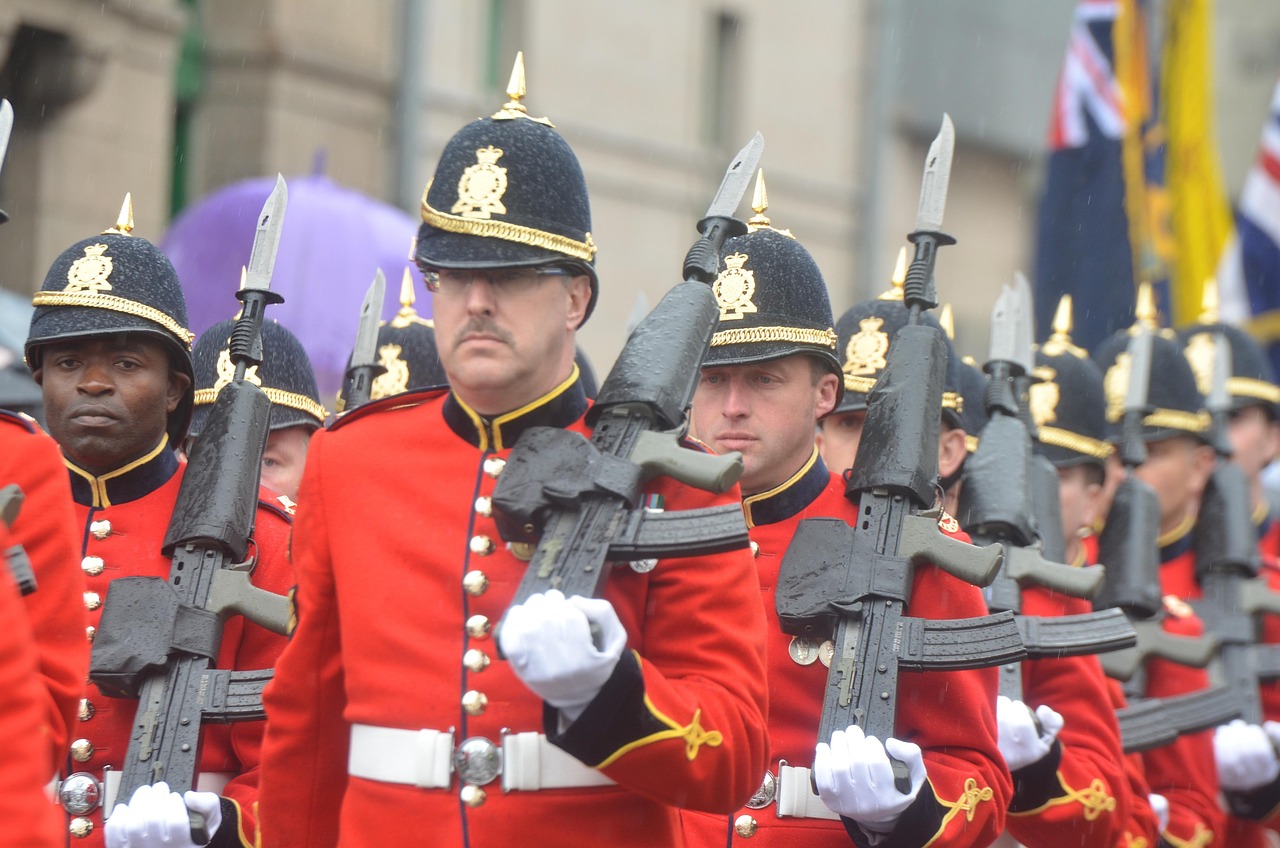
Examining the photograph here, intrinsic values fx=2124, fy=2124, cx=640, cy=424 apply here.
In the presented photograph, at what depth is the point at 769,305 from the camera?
5.13 m

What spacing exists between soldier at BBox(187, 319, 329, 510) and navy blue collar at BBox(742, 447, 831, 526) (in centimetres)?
192

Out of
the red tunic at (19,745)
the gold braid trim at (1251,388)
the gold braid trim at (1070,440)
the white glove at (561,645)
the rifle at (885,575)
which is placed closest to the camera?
the red tunic at (19,745)

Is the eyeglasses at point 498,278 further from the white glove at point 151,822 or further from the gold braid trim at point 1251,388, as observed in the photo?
the gold braid trim at point 1251,388

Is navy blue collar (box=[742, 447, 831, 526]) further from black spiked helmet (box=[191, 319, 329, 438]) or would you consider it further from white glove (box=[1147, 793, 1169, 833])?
white glove (box=[1147, 793, 1169, 833])

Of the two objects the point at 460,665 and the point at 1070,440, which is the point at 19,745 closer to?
the point at 460,665

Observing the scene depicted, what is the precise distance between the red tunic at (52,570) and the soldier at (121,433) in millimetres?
1000

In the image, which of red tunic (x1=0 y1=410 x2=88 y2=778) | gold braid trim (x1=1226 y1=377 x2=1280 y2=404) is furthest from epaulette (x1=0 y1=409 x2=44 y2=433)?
gold braid trim (x1=1226 y1=377 x2=1280 y2=404)

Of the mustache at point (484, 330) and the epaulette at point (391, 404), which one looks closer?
the mustache at point (484, 330)

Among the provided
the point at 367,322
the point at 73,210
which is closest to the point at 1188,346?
the point at 367,322

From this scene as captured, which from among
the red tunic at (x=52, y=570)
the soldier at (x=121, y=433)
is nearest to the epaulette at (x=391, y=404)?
the red tunic at (x=52, y=570)

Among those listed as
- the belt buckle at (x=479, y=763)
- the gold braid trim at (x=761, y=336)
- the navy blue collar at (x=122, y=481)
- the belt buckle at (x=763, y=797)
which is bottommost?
the belt buckle at (x=479, y=763)

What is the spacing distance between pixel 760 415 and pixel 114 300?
1648 millimetres

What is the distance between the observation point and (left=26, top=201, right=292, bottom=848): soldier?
17.0ft

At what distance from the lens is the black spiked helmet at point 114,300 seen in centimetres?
529
